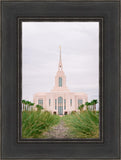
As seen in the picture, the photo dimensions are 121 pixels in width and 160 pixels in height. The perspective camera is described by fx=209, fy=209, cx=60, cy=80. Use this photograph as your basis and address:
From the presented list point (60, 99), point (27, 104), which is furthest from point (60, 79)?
point (27, 104)

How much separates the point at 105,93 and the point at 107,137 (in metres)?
0.34

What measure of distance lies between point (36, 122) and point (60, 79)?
0.43 m

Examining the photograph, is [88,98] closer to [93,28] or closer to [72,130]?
[72,130]

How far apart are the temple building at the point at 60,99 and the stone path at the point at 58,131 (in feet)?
0.37

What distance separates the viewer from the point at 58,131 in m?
1.74

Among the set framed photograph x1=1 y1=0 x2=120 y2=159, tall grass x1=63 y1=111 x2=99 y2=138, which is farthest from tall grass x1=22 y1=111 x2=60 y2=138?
tall grass x1=63 y1=111 x2=99 y2=138

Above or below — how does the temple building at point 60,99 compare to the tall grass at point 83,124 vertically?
above

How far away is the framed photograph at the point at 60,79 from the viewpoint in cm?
163

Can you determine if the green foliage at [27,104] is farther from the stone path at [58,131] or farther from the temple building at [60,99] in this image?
the stone path at [58,131]

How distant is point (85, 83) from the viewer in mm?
1764

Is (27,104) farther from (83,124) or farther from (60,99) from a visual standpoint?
(83,124)

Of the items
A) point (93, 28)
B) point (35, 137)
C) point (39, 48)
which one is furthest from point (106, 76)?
point (35, 137)

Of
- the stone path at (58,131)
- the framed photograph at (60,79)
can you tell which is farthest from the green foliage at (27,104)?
the stone path at (58,131)

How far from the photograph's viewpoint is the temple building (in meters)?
1.73
